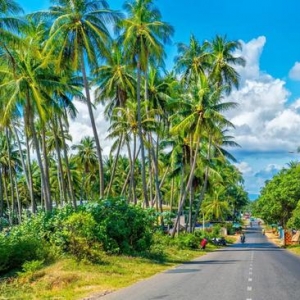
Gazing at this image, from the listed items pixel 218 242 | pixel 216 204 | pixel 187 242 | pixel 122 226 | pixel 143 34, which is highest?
pixel 143 34

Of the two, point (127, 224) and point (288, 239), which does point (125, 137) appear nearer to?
point (127, 224)

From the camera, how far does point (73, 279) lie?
1605 centimetres

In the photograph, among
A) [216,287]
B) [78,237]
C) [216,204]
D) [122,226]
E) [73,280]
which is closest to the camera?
[216,287]

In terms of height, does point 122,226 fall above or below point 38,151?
below

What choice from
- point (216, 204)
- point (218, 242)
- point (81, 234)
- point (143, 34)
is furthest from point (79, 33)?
point (216, 204)

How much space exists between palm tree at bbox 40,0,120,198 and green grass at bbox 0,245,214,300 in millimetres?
11099

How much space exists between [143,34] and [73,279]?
1977cm

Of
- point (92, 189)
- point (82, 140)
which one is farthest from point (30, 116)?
point (92, 189)

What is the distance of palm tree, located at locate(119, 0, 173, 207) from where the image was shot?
31719 millimetres

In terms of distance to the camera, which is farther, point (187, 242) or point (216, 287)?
point (187, 242)

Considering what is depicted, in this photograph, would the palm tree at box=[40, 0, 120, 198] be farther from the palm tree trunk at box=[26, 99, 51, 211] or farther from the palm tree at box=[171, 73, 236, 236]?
the palm tree at box=[171, 73, 236, 236]

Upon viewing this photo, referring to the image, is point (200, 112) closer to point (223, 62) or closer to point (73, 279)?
point (223, 62)

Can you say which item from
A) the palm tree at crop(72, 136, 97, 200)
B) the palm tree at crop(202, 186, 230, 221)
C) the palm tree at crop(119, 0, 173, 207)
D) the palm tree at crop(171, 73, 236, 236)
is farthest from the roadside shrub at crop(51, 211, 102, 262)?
the palm tree at crop(202, 186, 230, 221)

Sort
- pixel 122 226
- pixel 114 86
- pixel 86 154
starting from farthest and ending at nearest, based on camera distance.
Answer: pixel 86 154, pixel 114 86, pixel 122 226
